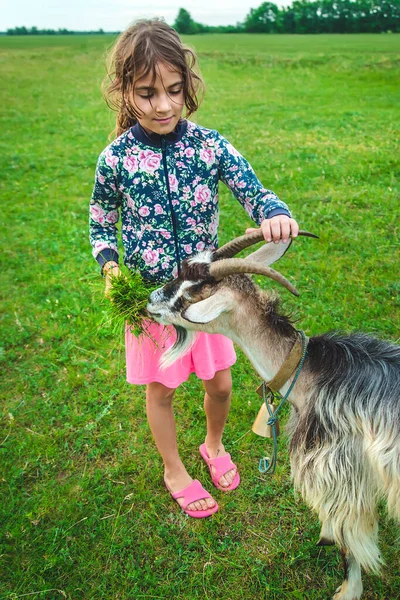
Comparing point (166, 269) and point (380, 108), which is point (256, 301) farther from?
point (380, 108)

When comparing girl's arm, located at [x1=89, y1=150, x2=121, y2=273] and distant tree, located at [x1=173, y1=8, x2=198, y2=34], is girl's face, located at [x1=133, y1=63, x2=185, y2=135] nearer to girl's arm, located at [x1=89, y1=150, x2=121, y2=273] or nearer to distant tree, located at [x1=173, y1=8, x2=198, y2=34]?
girl's arm, located at [x1=89, y1=150, x2=121, y2=273]

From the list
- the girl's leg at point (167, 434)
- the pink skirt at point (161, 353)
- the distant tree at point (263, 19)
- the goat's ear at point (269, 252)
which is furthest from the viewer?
the distant tree at point (263, 19)

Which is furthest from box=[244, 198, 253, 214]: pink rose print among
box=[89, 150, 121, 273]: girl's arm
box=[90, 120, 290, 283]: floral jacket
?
box=[89, 150, 121, 273]: girl's arm

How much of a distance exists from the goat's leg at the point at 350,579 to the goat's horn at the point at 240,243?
5.63 ft

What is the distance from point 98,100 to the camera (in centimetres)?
1670

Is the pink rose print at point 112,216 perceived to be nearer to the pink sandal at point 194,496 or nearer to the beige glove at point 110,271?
the beige glove at point 110,271

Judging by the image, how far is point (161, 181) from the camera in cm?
246

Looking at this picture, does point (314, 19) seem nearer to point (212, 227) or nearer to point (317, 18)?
point (317, 18)

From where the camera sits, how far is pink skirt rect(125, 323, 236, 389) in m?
2.71

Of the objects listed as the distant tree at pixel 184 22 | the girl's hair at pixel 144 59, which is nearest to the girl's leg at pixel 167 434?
the girl's hair at pixel 144 59

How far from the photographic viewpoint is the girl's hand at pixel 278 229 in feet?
7.13

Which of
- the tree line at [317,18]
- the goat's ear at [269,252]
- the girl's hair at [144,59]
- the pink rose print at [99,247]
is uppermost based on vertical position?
the tree line at [317,18]

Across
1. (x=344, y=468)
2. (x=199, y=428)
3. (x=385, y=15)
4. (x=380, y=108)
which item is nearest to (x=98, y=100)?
(x=380, y=108)

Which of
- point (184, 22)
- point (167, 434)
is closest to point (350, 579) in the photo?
point (167, 434)
